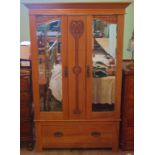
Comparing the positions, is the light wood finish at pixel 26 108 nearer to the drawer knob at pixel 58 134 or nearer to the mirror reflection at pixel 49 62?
the mirror reflection at pixel 49 62

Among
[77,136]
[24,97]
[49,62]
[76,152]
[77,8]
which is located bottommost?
[76,152]

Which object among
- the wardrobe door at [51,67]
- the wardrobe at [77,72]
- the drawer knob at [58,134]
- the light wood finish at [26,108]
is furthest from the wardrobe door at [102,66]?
the light wood finish at [26,108]

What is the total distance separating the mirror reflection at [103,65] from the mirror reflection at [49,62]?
0.40 meters

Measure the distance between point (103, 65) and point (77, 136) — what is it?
89 centimetres

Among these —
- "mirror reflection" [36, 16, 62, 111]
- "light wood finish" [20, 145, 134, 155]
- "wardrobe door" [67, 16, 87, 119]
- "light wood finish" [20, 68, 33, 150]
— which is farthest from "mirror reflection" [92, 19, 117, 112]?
"light wood finish" [20, 68, 33, 150]

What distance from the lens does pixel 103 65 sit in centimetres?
291

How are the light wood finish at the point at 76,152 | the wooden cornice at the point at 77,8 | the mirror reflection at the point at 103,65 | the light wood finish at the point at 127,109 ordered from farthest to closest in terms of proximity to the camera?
the light wood finish at the point at 76,152 < the light wood finish at the point at 127,109 < the mirror reflection at the point at 103,65 < the wooden cornice at the point at 77,8

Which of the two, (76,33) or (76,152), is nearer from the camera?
(76,33)

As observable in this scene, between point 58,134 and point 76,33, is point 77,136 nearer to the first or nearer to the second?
point 58,134

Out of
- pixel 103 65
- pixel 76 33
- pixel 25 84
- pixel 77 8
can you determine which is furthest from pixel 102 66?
pixel 25 84

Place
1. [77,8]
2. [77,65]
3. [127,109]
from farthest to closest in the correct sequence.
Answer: [127,109], [77,65], [77,8]

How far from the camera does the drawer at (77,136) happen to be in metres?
3.01
